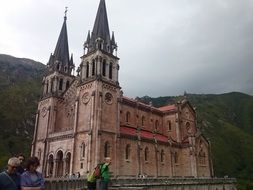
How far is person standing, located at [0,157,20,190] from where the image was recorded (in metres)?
7.38

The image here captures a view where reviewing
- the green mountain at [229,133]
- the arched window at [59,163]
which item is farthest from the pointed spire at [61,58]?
the green mountain at [229,133]

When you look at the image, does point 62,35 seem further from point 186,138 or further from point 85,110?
point 186,138

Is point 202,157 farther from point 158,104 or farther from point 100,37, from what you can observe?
point 158,104

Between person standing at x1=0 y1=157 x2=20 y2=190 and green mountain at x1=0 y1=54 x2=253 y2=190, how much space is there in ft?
187

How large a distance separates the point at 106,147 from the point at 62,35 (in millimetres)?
25150

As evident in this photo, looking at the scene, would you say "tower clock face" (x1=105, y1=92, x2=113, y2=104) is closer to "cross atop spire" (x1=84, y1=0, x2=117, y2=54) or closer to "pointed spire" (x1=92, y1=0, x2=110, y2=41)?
"cross atop spire" (x1=84, y1=0, x2=117, y2=54)

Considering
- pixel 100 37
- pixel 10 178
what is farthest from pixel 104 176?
pixel 100 37

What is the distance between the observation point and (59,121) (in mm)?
48406

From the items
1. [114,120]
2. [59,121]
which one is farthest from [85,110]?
[59,121]

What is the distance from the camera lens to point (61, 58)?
169 feet

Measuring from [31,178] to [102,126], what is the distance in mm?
31664

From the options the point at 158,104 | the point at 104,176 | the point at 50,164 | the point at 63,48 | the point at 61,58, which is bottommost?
the point at 104,176

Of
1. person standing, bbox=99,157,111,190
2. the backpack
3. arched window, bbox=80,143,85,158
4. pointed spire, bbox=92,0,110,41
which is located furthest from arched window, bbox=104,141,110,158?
person standing, bbox=99,157,111,190

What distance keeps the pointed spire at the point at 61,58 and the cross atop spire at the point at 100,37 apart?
21.2 ft
